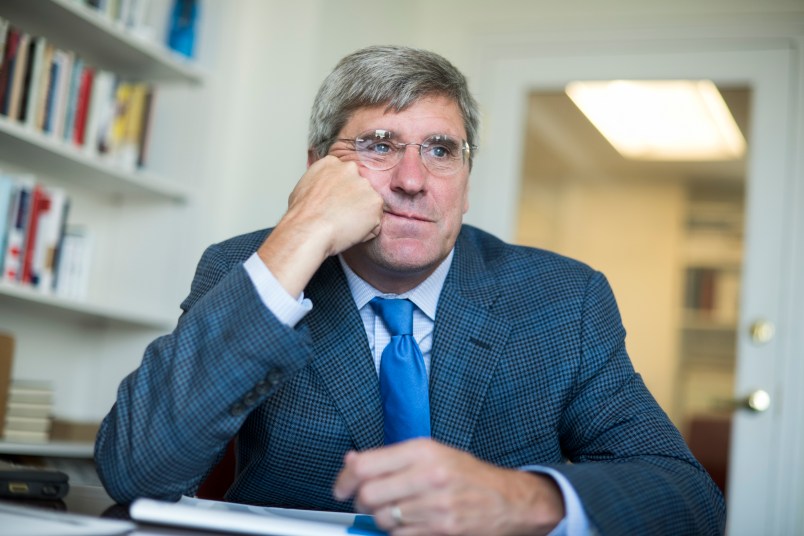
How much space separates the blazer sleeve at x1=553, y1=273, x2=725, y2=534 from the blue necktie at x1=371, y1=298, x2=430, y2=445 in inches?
8.8

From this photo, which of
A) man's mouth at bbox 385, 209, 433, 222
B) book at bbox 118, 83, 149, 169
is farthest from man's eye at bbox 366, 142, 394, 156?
book at bbox 118, 83, 149, 169

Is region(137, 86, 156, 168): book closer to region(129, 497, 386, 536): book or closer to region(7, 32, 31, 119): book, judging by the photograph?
region(7, 32, 31, 119): book

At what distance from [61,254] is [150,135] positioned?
0.60m

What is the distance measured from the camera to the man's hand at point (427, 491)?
2.86 ft

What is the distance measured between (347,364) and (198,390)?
1.03ft

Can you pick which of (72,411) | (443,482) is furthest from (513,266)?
(72,411)

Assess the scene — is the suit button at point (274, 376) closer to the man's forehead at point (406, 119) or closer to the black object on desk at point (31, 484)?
the black object on desk at point (31, 484)

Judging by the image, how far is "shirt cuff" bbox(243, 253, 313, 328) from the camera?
116 centimetres

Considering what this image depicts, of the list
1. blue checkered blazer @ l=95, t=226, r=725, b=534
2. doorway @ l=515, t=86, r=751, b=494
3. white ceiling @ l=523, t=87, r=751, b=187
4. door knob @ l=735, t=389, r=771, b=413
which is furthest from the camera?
doorway @ l=515, t=86, r=751, b=494

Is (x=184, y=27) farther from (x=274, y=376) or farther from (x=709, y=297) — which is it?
(x=709, y=297)

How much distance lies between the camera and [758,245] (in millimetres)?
3207

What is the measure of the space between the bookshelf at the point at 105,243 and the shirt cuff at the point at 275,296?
5.83 feet

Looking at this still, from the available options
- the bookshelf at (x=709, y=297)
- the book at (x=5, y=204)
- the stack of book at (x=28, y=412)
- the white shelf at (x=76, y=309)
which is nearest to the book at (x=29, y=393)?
the stack of book at (x=28, y=412)

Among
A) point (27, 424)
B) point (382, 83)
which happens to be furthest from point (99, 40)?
point (382, 83)
